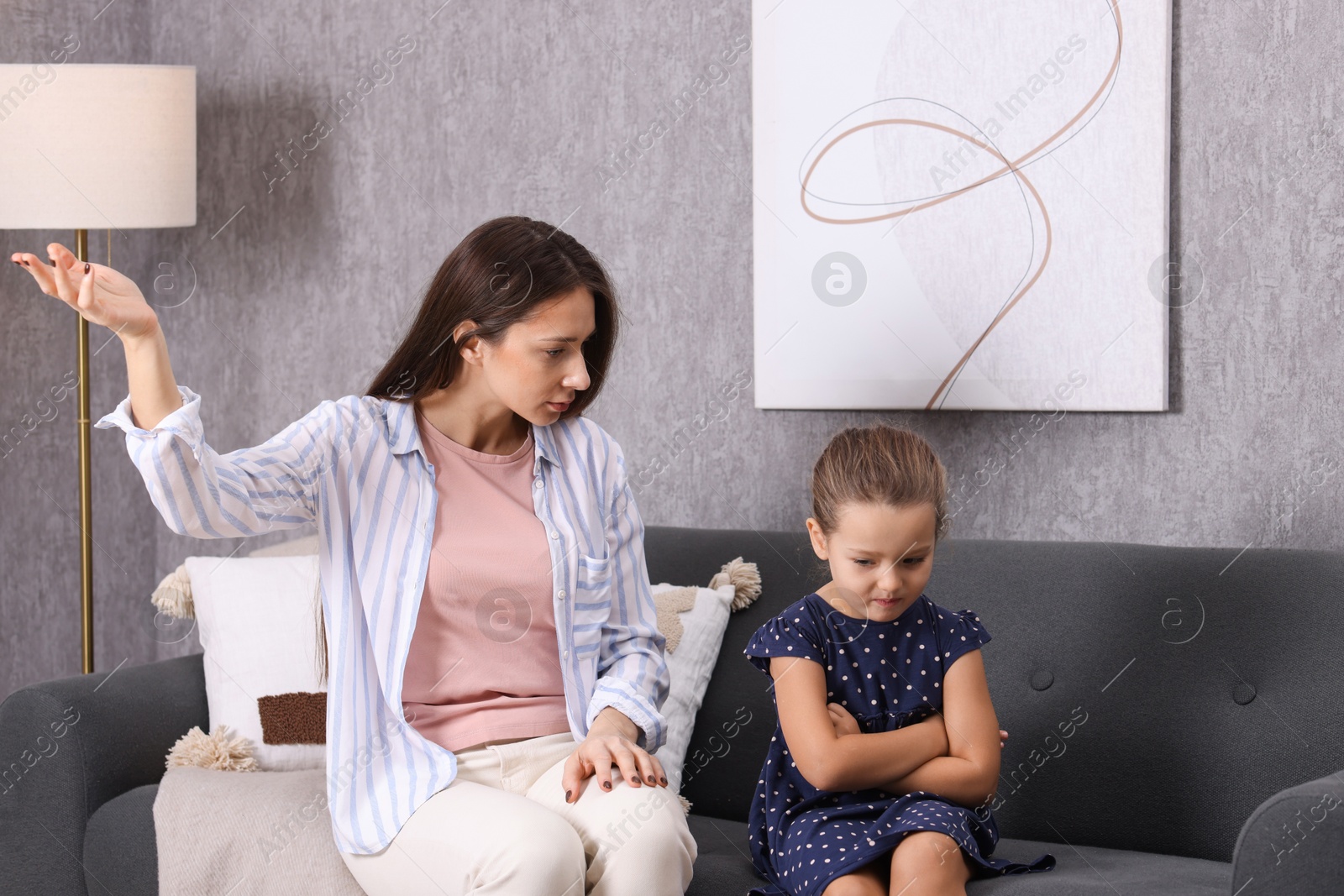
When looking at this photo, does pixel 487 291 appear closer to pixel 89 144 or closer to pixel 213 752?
pixel 213 752

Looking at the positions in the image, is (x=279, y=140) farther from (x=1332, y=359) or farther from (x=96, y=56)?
(x=1332, y=359)

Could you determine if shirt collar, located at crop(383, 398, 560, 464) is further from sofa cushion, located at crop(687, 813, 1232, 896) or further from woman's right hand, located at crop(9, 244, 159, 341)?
sofa cushion, located at crop(687, 813, 1232, 896)

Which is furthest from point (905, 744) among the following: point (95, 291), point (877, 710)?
point (95, 291)

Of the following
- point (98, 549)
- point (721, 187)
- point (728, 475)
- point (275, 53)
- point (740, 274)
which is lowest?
point (98, 549)

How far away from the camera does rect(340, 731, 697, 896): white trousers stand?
1379 mm

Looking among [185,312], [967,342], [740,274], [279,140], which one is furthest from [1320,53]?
[185,312]

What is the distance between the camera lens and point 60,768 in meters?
1.84

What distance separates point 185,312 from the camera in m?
3.12

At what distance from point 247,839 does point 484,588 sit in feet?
1.52

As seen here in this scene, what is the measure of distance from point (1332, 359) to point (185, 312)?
2.41 m

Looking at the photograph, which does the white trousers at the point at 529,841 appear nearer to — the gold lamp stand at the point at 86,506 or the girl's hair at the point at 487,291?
the girl's hair at the point at 487,291

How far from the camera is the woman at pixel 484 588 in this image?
146 cm

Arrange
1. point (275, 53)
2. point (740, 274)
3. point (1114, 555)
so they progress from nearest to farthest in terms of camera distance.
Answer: point (1114, 555), point (740, 274), point (275, 53)

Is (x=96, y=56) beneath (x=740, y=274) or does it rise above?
above
